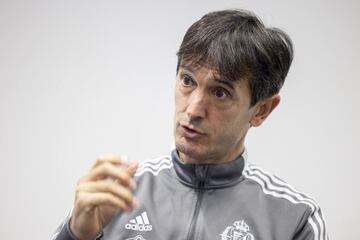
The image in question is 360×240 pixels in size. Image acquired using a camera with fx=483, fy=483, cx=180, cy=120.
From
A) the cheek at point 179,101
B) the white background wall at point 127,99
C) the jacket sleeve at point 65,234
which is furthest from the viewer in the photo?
the white background wall at point 127,99

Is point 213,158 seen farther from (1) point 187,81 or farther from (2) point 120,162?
(2) point 120,162

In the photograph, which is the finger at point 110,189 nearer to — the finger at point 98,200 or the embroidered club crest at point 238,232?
the finger at point 98,200

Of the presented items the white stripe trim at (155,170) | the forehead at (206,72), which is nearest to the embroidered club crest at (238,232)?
the white stripe trim at (155,170)

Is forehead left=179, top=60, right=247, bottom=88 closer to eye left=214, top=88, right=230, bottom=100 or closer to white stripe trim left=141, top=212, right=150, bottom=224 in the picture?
eye left=214, top=88, right=230, bottom=100

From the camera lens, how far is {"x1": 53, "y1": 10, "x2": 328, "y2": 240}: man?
3.67 ft

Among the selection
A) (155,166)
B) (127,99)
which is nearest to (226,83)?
(155,166)

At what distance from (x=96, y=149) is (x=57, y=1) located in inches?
22.6

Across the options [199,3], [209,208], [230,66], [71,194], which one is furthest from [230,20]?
[71,194]

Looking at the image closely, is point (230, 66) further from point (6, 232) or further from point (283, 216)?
point (6, 232)

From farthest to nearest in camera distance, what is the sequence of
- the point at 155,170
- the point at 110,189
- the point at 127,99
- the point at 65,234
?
the point at 127,99 < the point at 155,170 < the point at 65,234 < the point at 110,189

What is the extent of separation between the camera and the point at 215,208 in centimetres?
118

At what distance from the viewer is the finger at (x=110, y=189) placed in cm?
85

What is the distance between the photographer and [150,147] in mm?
1844

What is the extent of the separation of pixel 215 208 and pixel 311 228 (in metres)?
0.23
